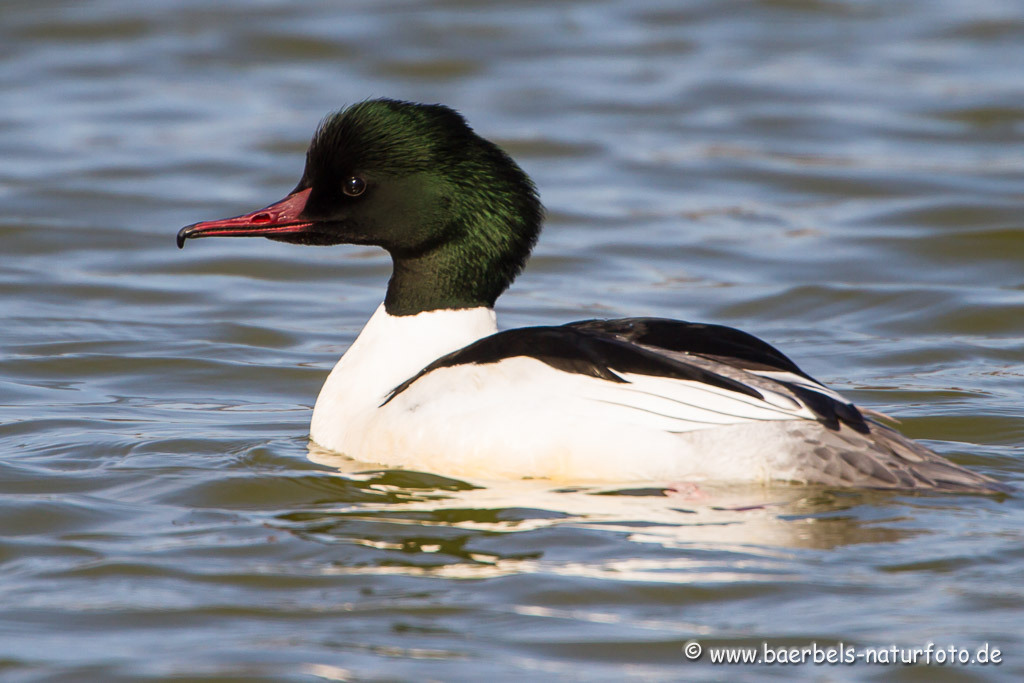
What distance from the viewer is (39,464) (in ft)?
19.1

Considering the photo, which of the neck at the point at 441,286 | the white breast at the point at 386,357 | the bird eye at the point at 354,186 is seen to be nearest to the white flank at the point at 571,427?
the white breast at the point at 386,357

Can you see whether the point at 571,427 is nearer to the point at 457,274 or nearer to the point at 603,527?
the point at 603,527

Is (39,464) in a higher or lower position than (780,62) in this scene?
lower

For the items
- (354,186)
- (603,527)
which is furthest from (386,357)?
(603,527)

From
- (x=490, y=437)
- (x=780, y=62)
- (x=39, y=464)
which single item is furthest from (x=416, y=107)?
(x=780, y=62)

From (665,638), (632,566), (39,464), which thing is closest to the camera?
(665,638)

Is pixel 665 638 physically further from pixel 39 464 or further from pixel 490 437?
pixel 39 464

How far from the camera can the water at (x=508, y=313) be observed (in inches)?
167

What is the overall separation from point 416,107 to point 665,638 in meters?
2.59

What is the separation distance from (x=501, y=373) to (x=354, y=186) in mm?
1138

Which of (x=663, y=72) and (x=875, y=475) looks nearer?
(x=875, y=475)

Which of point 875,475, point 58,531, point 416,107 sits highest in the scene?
point 416,107

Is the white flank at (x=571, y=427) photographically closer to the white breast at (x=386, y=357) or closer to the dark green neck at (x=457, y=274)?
the white breast at (x=386, y=357)

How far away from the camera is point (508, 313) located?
8766 millimetres
